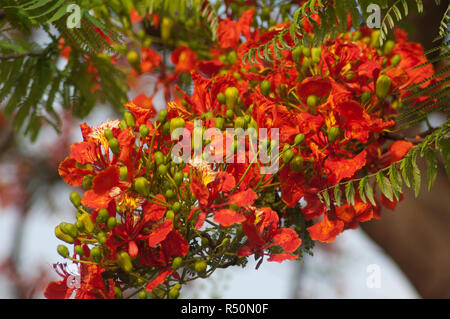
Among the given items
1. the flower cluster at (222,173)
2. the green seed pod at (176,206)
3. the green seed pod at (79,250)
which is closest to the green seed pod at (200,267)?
the flower cluster at (222,173)

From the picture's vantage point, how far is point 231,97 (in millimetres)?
1041

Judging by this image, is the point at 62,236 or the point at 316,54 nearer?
the point at 62,236

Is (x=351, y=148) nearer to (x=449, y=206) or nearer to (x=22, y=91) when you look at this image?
(x=22, y=91)

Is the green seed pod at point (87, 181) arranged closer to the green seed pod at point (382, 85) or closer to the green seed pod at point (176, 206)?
the green seed pod at point (176, 206)

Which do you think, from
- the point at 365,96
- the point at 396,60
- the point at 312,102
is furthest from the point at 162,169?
the point at 396,60

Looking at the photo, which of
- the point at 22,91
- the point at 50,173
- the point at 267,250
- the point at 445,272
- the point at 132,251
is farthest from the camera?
the point at 50,173

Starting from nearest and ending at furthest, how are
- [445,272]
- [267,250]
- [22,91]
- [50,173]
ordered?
[267,250], [22,91], [445,272], [50,173]

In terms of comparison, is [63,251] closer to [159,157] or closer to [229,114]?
[159,157]

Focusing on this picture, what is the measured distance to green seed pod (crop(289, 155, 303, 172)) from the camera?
37.6 inches

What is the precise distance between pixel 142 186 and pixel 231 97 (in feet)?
0.96

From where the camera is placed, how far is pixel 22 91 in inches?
58.7

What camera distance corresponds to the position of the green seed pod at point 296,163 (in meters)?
0.96
